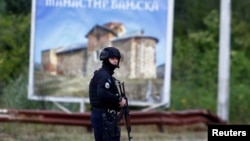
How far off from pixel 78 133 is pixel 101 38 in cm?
291

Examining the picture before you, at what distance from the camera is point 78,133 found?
21.5 m

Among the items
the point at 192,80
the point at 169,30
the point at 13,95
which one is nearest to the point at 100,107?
the point at 169,30

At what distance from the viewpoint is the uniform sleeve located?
39.8 feet

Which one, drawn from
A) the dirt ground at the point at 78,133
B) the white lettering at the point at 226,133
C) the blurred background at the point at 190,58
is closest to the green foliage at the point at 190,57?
the blurred background at the point at 190,58

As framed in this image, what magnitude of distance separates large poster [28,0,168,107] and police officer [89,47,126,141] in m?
10.9

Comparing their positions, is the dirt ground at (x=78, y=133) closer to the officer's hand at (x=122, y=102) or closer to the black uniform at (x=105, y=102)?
the black uniform at (x=105, y=102)

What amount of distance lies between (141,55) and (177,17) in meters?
22.0

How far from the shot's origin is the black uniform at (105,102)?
40.0 feet

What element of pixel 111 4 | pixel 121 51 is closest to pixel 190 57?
pixel 121 51

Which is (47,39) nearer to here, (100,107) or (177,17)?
(100,107)

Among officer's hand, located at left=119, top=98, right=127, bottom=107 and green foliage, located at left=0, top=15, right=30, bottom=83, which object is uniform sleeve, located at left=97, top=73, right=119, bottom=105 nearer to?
officer's hand, located at left=119, top=98, right=127, bottom=107

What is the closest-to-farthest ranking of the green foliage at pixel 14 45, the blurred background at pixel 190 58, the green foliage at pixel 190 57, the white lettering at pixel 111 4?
the white lettering at pixel 111 4
the blurred background at pixel 190 58
the green foliage at pixel 190 57
the green foliage at pixel 14 45

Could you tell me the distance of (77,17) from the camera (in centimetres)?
2339

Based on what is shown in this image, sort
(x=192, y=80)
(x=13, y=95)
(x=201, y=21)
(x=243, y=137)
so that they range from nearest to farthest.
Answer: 1. (x=243, y=137)
2. (x=13, y=95)
3. (x=192, y=80)
4. (x=201, y=21)
